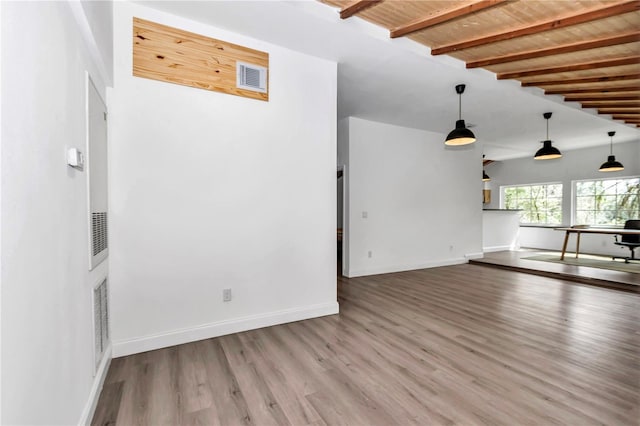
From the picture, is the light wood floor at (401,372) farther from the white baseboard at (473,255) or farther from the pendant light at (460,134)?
the white baseboard at (473,255)

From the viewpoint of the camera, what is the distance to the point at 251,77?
2967 mm

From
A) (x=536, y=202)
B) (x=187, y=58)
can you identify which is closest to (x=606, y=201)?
(x=536, y=202)

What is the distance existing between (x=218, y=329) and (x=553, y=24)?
161 inches

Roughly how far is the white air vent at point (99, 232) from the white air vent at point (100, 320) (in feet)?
0.88

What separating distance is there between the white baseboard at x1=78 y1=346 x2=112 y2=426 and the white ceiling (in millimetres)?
2865

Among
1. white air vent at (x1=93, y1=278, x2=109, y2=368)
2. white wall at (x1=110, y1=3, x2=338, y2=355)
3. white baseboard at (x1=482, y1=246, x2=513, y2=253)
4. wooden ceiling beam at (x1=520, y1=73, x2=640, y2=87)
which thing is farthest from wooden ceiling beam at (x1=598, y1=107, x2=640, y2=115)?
white air vent at (x1=93, y1=278, x2=109, y2=368)

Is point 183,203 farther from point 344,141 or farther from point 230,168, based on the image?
point 344,141

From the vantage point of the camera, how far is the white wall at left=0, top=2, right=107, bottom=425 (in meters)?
0.96

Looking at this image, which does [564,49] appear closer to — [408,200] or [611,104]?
[611,104]

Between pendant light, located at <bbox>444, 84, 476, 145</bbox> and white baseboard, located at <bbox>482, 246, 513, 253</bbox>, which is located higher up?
pendant light, located at <bbox>444, 84, 476, 145</bbox>

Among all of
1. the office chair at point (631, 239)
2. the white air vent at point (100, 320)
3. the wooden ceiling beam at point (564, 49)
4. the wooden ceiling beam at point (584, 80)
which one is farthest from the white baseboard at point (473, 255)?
the white air vent at point (100, 320)

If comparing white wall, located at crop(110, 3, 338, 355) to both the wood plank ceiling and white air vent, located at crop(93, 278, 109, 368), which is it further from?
the wood plank ceiling

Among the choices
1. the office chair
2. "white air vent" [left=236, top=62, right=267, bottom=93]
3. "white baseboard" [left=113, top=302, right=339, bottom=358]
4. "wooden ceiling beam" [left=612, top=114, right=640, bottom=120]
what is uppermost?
"wooden ceiling beam" [left=612, top=114, right=640, bottom=120]

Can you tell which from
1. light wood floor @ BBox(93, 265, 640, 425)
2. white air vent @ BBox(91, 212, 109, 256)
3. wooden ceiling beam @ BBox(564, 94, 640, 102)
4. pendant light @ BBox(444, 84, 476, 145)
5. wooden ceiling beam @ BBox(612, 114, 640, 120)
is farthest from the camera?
wooden ceiling beam @ BBox(612, 114, 640, 120)
